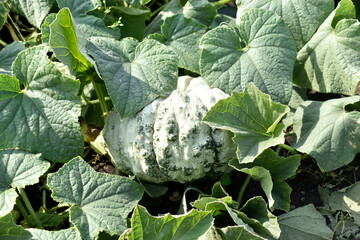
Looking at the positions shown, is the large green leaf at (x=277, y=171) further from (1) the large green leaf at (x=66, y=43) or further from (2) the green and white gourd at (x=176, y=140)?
(1) the large green leaf at (x=66, y=43)

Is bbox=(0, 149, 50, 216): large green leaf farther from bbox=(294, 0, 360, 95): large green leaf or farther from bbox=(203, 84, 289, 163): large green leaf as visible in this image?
bbox=(294, 0, 360, 95): large green leaf

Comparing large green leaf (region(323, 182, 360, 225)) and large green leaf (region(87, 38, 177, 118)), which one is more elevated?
large green leaf (region(87, 38, 177, 118))

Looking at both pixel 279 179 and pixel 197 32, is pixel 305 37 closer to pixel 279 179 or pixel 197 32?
pixel 197 32

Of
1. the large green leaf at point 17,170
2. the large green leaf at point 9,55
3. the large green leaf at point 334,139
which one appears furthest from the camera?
the large green leaf at point 9,55

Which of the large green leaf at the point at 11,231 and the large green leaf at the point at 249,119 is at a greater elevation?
the large green leaf at the point at 249,119

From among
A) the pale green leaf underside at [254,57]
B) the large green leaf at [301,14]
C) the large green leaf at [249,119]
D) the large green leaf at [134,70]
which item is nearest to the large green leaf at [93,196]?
the large green leaf at [134,70]

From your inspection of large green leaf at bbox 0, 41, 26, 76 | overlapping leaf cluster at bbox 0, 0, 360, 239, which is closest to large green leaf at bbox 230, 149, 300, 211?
overlapping leaf cluster at bbox 0, 0, 360, 239

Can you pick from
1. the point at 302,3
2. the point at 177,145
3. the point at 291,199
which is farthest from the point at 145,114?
the point at 302,3

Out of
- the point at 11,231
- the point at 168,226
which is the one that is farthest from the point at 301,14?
the point at 11,231
